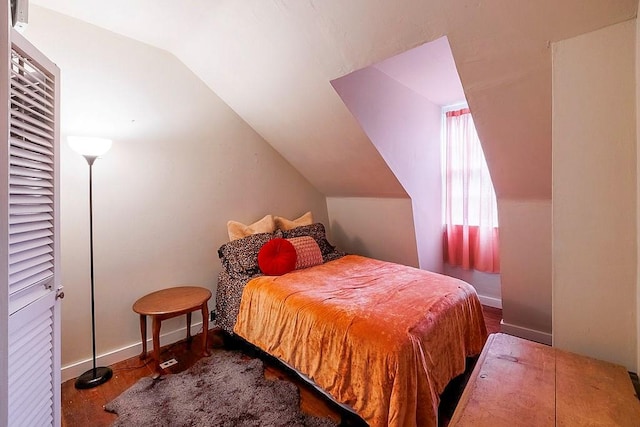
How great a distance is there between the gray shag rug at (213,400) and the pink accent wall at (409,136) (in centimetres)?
206

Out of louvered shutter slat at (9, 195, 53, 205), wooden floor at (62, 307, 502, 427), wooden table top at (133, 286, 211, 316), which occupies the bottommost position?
wooden floor at (62, 307, 502, 427)

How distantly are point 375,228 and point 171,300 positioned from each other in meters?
2.30

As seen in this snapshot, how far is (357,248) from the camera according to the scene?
380 centimetres

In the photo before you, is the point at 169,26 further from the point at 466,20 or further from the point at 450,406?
the point at 450,406

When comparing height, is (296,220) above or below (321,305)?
above

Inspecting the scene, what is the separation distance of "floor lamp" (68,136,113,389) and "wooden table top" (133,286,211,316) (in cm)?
35

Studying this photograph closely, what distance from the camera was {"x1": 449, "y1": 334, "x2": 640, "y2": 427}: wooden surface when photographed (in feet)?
2.54

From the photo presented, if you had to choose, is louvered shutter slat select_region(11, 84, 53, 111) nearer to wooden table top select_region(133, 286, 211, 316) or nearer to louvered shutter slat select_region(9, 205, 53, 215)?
louvered shutter slat select_region(9, 205, 53, 215)

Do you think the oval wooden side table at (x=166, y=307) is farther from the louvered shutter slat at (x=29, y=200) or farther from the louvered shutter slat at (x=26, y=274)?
the louvered shutter slat at (x=29, y=200)

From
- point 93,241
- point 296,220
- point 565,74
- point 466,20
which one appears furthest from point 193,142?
point 565,74

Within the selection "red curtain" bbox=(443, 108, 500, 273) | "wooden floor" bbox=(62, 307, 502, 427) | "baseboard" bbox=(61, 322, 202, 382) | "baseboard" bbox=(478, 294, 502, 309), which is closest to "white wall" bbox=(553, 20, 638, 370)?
"wooden floor" bbox=(62, 307, 502, 427)

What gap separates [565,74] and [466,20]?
54cm

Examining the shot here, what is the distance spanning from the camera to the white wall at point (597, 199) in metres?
0.99

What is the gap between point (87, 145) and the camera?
71.8 inches
